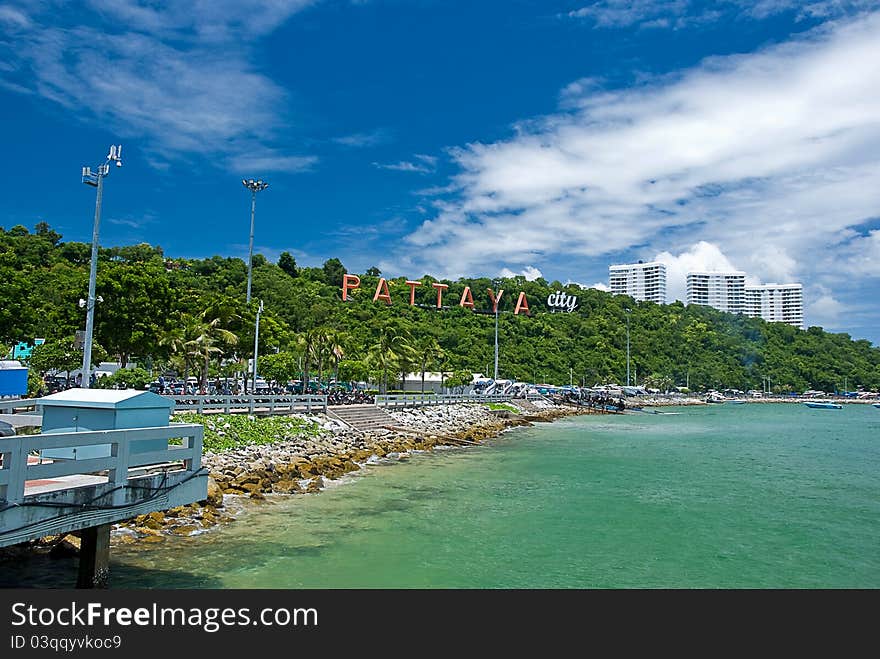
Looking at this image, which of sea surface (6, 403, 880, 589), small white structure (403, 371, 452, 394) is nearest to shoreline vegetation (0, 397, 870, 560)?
sea surface (6, 403, 880, 589)

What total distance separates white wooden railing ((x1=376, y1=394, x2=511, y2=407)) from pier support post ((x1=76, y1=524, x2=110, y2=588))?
109 ft

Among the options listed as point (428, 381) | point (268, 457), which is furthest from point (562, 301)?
point (268, 457)

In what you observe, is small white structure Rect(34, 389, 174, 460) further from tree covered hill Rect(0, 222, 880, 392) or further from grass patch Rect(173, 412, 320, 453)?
tree covered hill Rect(0, 222, 880, 392)

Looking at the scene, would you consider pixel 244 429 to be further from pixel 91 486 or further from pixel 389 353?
pixel 389 353

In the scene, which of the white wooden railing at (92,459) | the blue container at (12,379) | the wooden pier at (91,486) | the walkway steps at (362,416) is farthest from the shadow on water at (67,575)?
the walkway steps at (362,416)

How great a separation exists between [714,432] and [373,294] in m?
67.1

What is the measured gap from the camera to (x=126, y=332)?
125 feet

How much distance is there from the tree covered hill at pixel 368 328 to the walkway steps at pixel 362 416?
859 cm

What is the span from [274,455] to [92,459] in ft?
53.9

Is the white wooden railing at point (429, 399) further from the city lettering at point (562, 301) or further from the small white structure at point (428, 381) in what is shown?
the city lettering at point (562, 301)

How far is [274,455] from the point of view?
25156mm

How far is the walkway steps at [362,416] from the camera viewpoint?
3625 centimetres

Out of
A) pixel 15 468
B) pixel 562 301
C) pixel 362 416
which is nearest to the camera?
pixel 15 468

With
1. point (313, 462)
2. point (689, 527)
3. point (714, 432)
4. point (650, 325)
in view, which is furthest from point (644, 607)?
point (650, 325)
